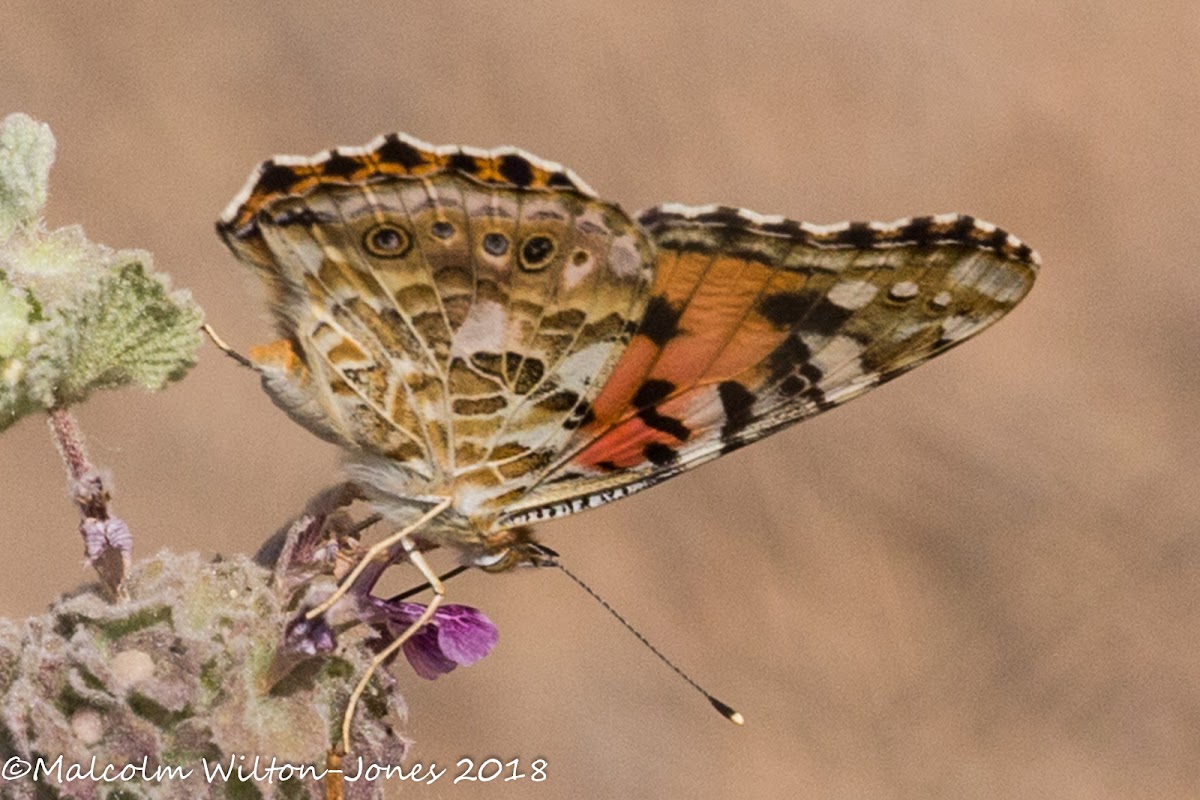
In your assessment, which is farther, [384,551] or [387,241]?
[387,241]

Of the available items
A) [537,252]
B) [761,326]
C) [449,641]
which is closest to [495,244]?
[537,252]

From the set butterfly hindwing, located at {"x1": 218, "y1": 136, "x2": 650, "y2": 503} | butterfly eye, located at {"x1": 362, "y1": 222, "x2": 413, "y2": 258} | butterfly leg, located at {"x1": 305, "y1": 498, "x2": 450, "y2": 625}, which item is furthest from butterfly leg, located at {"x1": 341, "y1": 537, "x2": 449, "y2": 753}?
butterfly eye, located at {"x1": 362, "y1": 222, "x2": 413, "y2": 258}

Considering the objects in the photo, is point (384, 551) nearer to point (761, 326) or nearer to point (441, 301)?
point (441, 301)

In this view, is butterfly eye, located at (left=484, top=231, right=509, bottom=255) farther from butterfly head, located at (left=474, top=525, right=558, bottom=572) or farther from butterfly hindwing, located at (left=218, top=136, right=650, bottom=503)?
butterfly head, located at (left=474, top=525, right=558, bottom=572)

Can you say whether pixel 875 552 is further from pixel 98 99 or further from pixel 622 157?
pixel 98 99

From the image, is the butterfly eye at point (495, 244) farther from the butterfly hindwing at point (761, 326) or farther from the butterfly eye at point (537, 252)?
the butterfly hindwing at point (761, 326)

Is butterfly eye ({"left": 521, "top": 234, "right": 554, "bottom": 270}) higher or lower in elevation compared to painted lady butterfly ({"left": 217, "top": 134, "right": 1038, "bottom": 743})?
higher
